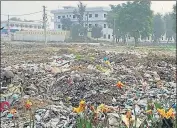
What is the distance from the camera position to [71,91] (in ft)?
30.5

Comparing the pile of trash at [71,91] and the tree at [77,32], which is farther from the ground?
the tree at [77,32]

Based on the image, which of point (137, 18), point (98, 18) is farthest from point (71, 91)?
point (98, 18)

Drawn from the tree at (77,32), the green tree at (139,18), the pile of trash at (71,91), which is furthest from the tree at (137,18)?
the pile of trash at (71,91)

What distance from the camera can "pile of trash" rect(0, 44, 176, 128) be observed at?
6.66 metres

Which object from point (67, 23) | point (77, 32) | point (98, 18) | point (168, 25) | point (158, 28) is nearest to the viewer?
point (77, 32)

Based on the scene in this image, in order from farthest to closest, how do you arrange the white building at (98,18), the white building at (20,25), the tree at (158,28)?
the white building at (20,25), the white building at (98,18), the tree at (158,28)

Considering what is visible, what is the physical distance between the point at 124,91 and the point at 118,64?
5343mm

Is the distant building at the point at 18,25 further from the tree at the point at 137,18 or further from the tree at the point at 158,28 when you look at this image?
the tree at the point at 137,18

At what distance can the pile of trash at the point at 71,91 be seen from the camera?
666cm

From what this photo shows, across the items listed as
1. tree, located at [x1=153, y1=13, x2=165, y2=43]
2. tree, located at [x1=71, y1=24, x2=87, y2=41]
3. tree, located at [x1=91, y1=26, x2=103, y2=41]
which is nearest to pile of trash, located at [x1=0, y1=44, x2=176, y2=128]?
tree, located at [x1=71, y1=24, x2=87, y2=41]

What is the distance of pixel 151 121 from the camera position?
4.41 m

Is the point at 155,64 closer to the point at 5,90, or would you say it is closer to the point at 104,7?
the point at 5,90

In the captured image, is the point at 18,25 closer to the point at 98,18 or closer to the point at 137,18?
the point at 98,18

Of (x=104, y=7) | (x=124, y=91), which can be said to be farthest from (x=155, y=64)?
(x=104, y=7)
